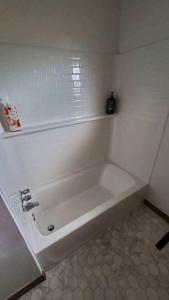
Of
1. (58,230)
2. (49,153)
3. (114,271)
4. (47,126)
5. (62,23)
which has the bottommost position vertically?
(114,271)

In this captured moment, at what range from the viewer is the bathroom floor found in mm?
1003

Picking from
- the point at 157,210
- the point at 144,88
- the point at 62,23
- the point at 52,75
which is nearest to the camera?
the point at 62,23

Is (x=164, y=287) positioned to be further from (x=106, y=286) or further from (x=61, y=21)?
(x=61, y=21)

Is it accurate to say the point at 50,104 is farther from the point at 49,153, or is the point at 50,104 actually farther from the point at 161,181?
the point at 161,181

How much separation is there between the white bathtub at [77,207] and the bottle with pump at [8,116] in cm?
70

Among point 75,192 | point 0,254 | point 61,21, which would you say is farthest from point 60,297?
point 61,21

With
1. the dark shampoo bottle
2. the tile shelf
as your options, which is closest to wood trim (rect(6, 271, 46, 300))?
the tile shelf

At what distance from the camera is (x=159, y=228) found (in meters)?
1.43

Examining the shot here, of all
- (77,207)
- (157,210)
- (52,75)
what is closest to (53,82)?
(52,75)

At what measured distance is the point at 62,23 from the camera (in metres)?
1.10

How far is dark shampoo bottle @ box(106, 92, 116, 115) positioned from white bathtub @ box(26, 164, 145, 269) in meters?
0.72

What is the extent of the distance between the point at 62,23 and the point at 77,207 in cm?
175

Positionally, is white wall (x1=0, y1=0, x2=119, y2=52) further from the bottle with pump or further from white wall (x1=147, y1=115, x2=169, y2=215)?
white wall (x1=147, y1=115, x2=169, y2=215)

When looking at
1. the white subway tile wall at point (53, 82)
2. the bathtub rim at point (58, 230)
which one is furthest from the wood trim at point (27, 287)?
the white subway tile wall at point (53, 82)
